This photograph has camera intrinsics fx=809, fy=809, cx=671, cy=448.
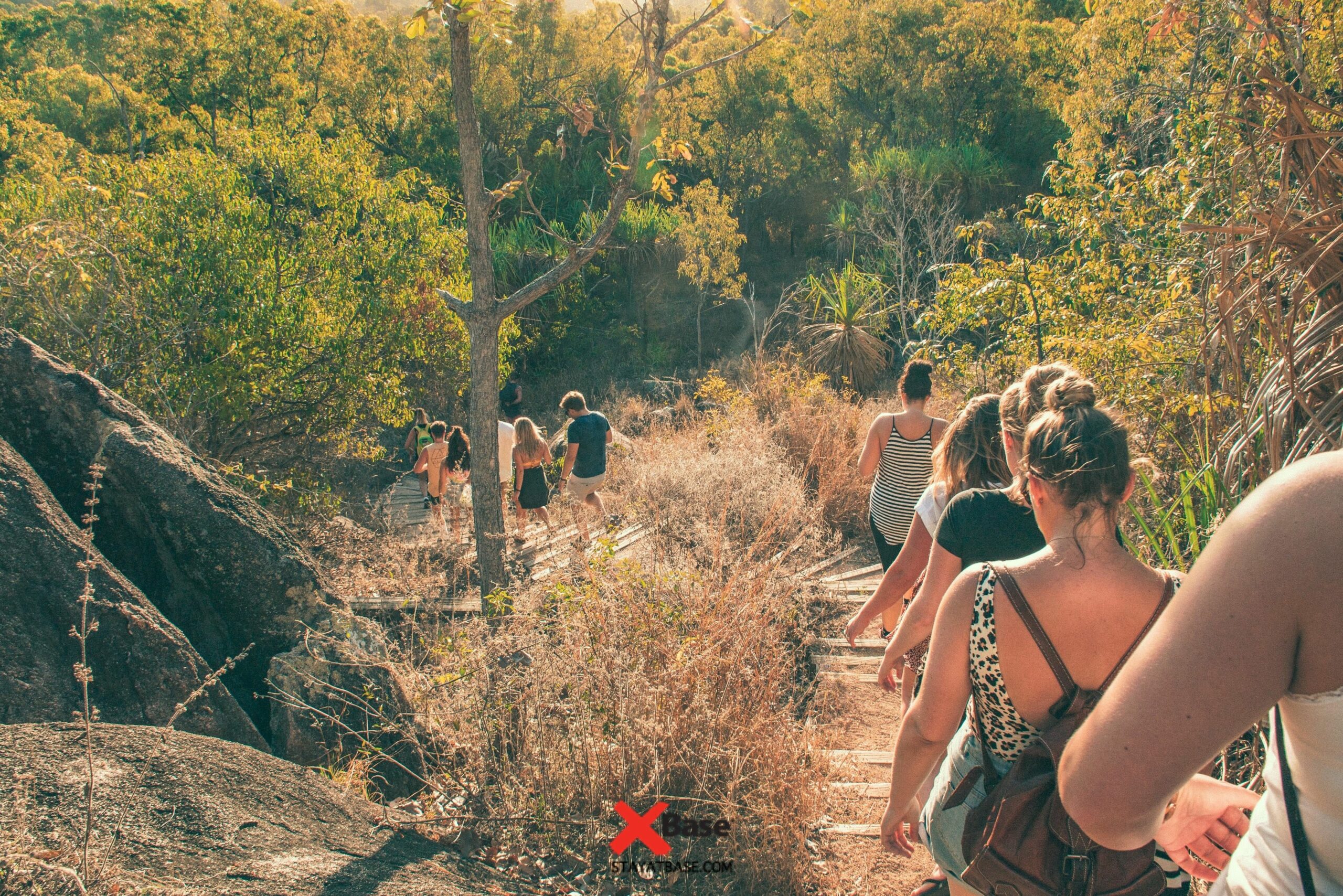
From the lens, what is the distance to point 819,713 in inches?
168

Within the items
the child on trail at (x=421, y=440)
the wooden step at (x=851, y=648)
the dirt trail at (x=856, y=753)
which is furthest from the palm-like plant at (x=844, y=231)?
the wooden step at (x=851, y=648)

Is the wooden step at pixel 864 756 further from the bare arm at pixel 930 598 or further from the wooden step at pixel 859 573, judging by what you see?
the wooden step at pixel 859 573

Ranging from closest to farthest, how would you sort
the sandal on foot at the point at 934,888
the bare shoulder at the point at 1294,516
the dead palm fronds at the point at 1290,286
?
the bare shoulder at the point at 1294,516
the dead palm fronds at the point at 1290,286
the sandal on foot at the point at 934,888

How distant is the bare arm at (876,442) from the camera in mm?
4512

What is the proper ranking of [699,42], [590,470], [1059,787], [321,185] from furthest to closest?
[699,42]
[321,185]
[590,470]
[1059,787]

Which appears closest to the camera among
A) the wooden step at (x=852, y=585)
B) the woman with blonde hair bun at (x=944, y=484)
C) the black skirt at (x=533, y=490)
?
the woman with blonde hair bun at (x=944, y=484)

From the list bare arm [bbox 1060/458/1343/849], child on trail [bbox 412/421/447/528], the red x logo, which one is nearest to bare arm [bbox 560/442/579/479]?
child on trail [bbox 412/421/447/528]

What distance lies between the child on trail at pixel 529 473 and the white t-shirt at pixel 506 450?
117mm

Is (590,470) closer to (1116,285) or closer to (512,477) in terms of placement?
(512,477)

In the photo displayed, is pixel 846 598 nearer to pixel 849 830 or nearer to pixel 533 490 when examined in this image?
pixel 849 830

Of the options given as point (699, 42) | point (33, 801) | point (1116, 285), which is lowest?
point (33, 801)

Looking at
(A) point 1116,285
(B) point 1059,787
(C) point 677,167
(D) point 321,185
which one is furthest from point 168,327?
(C) point 677,167

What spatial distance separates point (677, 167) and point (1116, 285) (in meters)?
23.4

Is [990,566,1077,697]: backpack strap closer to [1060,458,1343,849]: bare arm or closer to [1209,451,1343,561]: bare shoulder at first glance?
[1060,458,1343,849]: bare arm
